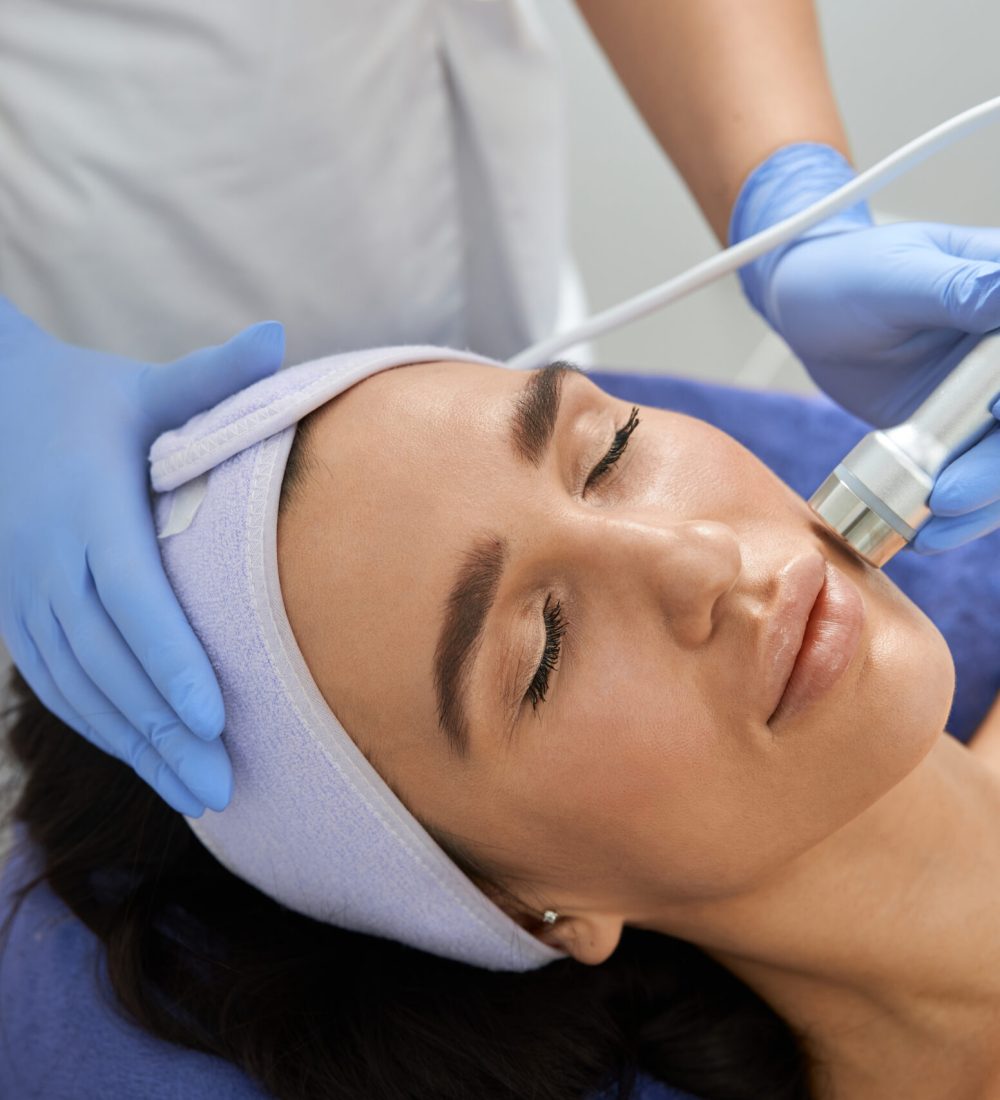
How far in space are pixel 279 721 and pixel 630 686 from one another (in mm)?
344

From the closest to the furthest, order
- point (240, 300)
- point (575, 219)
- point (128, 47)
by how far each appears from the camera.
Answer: point (128, 47), point (240, 300), point (575, 219)

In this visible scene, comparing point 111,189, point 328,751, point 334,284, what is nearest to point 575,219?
point 334,284

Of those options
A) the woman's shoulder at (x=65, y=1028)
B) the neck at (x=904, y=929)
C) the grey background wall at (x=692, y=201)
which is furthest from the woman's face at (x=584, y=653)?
the grey background wall at (x=692, y=201)

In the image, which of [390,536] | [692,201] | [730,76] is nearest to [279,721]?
[390,536]

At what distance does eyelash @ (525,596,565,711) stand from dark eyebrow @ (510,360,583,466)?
14 cm

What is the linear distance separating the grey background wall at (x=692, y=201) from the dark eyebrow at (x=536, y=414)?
37.2 inches

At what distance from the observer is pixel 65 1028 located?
135cm

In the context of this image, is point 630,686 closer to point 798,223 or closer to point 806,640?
point 806,640

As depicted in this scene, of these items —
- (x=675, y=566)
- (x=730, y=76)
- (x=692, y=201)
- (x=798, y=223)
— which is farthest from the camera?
(x=692, y=201)

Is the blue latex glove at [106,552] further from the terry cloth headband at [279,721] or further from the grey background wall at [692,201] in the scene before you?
the grey background wall at [692,201]

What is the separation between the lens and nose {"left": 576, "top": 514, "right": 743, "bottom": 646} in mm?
979

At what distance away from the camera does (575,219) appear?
2.55m

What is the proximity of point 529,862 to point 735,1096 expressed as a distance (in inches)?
17.9

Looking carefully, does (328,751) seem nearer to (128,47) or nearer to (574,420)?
(574,420)
